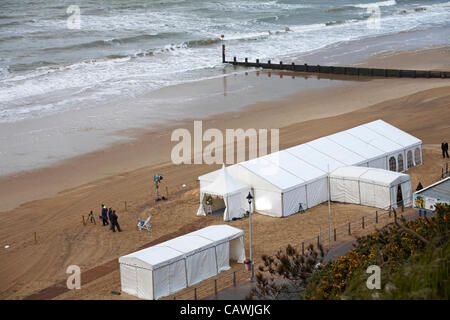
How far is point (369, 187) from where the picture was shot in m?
22.5

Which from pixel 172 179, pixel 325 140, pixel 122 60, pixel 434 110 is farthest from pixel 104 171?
pixel 122 60

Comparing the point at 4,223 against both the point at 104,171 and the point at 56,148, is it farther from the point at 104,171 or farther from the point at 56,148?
the point at 56,148

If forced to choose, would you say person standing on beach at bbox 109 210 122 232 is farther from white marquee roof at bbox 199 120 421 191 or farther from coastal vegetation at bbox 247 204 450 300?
coastal vegetation at bbox 247 204 450 300

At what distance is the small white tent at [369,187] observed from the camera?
872 inches

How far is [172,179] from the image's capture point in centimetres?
2692

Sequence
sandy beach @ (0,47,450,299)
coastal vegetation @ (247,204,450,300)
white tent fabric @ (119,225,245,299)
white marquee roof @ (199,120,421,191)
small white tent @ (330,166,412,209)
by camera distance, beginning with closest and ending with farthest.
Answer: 1. coastal vegetation @ (247,204,450,300)
2. white tent fabric @ (119,225,245,299)
3. sandy beach @ (0,47,450,299)
4. small white tent @ (330,166,412,209)
5. white marquee roof @ (199,120,421,191)

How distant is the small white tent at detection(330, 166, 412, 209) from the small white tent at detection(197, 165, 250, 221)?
351 centimetres

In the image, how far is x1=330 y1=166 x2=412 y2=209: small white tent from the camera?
22.2m

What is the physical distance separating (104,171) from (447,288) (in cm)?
2345

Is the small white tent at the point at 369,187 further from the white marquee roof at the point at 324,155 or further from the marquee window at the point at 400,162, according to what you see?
the marquee window at the point at 400,162

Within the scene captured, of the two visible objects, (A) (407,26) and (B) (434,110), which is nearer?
(B) (434,110)

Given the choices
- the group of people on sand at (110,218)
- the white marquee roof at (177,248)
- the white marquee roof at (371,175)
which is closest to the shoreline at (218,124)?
the group of people on sand at (110,218)

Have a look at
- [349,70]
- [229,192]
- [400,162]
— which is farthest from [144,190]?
[349,70]

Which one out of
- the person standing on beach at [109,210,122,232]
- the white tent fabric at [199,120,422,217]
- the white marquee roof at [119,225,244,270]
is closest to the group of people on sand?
the person standing on beach at [109,210,122,232]
